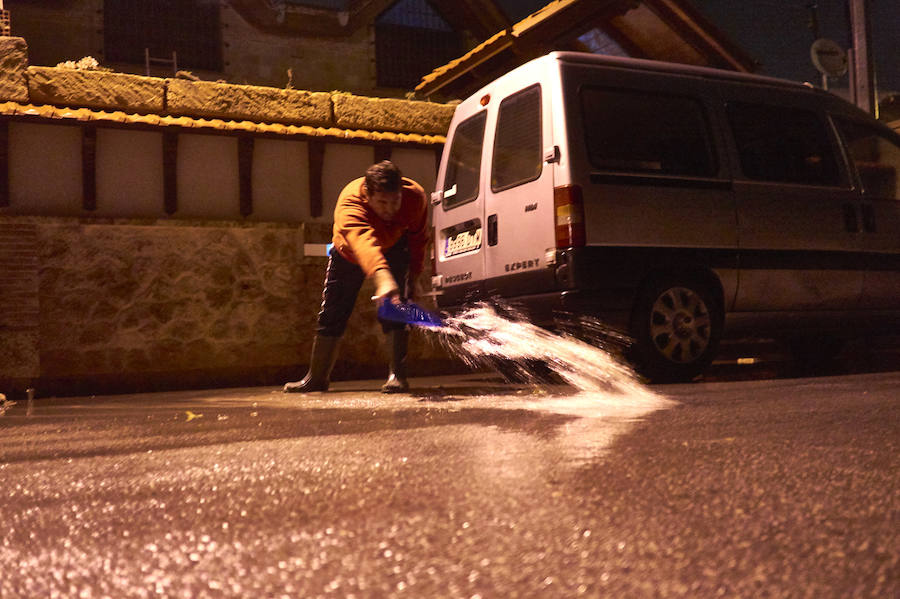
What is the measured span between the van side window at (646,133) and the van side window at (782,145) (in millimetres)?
351

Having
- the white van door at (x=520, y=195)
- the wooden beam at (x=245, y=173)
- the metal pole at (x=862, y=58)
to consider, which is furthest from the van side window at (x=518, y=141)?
the metal pole at (x=862, y=58)

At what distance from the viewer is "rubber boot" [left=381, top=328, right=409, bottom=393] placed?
6.29 meters

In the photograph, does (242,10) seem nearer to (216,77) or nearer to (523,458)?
(216,77)

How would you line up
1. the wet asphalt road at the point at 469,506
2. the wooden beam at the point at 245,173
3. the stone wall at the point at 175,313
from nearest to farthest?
the wet asphalt road at the point at 469,506 → the stone wall at the point at 175,313 → the wooden beam at the point at 245,173

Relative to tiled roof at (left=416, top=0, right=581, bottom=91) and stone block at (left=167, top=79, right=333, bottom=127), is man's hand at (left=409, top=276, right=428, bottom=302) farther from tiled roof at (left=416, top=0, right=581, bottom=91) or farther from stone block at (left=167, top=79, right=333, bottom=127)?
tiled roof at (left=416, top=0, right=581, bottom=91)

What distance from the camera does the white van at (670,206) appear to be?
229 inches

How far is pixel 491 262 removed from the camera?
6.44 meters

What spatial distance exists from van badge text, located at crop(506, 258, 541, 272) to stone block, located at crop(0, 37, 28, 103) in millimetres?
5110

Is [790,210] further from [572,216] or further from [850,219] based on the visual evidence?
[572,216]

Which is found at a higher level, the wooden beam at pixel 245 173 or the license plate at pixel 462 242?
the wooden beam at pixel 245 173

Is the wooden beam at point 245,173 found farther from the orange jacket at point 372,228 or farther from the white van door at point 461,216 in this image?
the orange jacket at point 372,228

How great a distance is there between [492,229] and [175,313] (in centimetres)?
361

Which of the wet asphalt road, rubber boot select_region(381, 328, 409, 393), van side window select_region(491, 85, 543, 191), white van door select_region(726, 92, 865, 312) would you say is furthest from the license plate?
the wet asphalt road

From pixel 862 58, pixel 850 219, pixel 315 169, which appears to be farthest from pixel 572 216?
pixel 862 58
